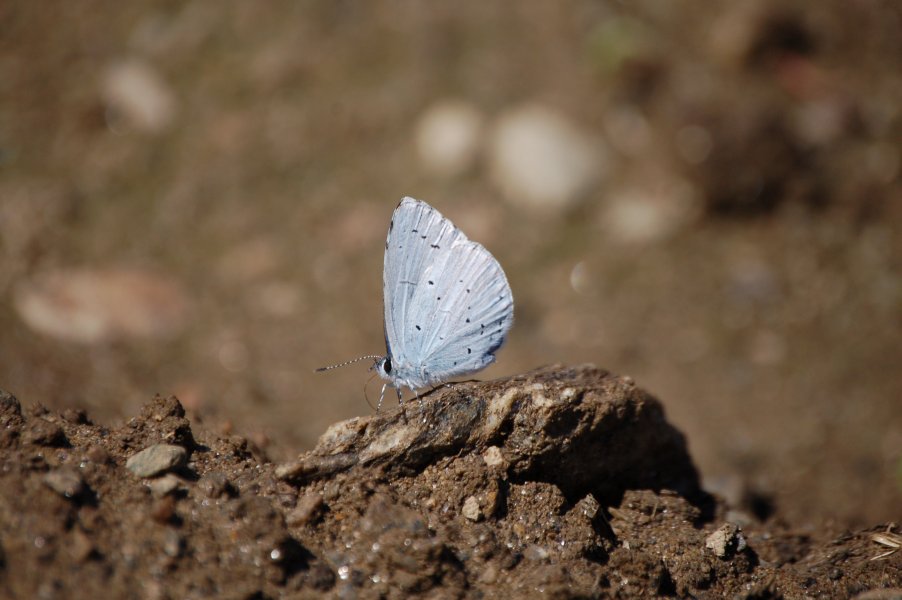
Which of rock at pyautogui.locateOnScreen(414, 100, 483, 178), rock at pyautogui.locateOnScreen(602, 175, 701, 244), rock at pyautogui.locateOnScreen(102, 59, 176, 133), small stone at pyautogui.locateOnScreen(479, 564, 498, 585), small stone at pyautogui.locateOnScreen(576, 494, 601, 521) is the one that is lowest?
small stone at pyautogui.locateOnScreen(479, 564, 498, 585)

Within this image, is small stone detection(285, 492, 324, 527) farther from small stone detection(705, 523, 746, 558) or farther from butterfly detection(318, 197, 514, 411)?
small stone detection(705, 523, 746, 558)

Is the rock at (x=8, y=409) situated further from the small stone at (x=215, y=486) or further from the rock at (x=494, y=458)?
the rock at (x=494, y=458)

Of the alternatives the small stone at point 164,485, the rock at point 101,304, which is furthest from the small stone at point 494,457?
the rock at point 101,304

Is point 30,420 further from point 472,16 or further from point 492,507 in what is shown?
point 472,16

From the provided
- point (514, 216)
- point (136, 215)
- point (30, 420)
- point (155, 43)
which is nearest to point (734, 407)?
point (514, 216)

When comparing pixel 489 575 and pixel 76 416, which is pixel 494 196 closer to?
pixel 76 416

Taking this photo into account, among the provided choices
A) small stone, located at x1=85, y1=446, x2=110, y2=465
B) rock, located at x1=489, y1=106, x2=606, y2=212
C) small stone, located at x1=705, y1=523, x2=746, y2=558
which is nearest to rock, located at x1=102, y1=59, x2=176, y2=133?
rock, located at x1=489, y1=106, x2=606, y2=212
